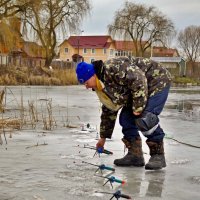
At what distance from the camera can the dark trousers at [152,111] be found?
436cm

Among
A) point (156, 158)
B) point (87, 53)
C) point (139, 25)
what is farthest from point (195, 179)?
point (87, 53)

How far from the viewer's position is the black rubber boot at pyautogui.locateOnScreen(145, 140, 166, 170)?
4309 mm

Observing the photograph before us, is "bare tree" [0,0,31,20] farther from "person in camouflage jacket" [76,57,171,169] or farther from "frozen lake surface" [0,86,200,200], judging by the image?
"person in camouflage jacket" [76,57,171,169]

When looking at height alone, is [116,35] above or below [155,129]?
above

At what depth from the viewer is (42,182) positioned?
3625mm

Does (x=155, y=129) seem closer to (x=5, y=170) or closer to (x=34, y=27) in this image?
(x=5, y=170)

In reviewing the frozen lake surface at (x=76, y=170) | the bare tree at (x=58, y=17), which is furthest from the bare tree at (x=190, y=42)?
the frozen lake surface at (x=76, y=170)

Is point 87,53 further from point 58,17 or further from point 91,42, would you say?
point 58,17

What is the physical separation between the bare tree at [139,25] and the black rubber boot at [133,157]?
179ft

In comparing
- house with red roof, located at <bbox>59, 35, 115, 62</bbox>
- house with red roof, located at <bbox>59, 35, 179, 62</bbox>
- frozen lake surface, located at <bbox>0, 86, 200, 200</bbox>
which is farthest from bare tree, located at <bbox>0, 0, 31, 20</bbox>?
house with red roof, located at <bbox>59, 35, 115, 62</bbox>

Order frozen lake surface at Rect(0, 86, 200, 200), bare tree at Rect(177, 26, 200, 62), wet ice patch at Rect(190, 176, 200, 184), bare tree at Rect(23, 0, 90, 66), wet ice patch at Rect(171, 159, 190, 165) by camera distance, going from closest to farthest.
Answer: frozen lake surface at Rect(0, 86, 200, 200)
wet ice patch at Rect(190, 176, 200, 184)
wet ice patch at Rect(171, 159, 190, 165)
bare tree at Rect(23, 0, 90, 66)
bare tree at Rect(177, 26, 200, 62)

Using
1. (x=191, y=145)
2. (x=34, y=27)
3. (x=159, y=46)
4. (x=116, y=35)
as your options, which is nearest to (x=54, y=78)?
(x=34, y=27)

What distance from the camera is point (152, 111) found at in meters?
4.32

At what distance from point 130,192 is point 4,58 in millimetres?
36852
